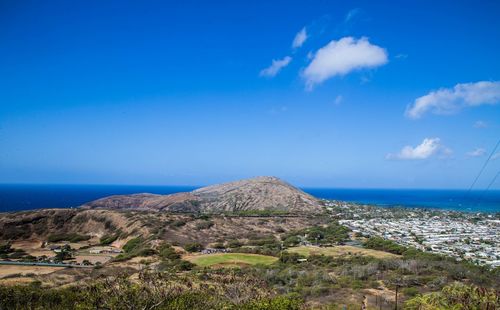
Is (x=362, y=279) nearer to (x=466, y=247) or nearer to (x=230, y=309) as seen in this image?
(x=230, y=309)

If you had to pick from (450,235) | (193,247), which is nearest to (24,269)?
(193,247)

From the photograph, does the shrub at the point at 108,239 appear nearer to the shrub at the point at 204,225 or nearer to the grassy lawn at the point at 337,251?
the shrub at the point at 204,225

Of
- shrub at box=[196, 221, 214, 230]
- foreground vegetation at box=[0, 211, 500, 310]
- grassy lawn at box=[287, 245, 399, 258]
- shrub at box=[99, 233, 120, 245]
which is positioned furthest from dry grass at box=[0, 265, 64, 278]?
grassy lawn at box=[287, 245, 399, 258]

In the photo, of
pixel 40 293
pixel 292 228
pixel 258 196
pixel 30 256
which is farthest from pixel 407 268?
pixel 258 196

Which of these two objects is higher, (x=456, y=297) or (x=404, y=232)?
(x=456, y=297)

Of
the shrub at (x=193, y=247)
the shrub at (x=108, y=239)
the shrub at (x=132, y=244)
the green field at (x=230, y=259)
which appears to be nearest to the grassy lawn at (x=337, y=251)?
the green field at (x=230, y=259)

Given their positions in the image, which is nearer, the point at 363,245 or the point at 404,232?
the point at 363,245
